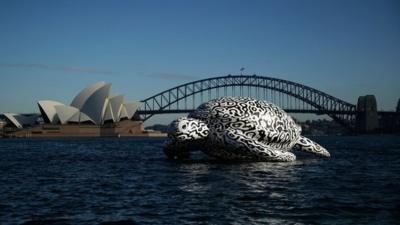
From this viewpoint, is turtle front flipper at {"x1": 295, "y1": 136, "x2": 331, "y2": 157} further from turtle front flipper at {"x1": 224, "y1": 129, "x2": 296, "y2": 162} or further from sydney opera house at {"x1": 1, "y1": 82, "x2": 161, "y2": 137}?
sydney opera house at {"x1": 1, "y1": 82, "x2": 161, "y2": 137}

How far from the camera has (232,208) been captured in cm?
1245

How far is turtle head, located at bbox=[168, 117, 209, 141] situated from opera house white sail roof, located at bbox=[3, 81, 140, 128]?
9804 centimetres

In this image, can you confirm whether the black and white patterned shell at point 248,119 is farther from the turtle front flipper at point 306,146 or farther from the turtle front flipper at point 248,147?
the turtle front flipper at point 306,146

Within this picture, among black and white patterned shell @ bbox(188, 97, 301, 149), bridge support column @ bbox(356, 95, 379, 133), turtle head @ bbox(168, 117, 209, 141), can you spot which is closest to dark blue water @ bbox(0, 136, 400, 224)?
turtle head @ bbox(168, 117, 209, 141)

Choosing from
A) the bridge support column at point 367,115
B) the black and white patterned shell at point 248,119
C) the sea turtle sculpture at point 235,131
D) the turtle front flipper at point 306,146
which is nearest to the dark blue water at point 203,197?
the sea turtle sculpture at point 235,131

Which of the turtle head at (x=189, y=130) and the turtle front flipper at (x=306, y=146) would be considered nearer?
the turtle head at (x=189, y=130)

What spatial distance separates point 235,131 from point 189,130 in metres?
1.90

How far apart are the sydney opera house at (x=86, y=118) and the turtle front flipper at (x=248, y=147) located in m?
99.8

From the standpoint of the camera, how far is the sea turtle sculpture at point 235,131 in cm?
2375

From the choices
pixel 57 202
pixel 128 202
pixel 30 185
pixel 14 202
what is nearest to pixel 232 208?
pixel 128 202

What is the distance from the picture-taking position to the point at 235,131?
23.5m

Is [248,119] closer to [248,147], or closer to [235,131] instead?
[235,131]

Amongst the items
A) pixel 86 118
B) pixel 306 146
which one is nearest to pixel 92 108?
pixel 86 118

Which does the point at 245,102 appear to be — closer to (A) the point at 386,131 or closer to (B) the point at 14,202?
(B) the point at 14,202
